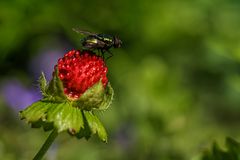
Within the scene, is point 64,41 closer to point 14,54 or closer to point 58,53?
point 58,53

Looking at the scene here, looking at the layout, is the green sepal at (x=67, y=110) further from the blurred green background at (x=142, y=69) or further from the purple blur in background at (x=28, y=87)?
the purple blur in background at (x=28, y=87)

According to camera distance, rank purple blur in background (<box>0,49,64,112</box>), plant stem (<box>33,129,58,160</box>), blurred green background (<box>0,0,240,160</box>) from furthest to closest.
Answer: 1. purple blur in background (<box>0,49,64,112</box>)
2. blurred green background (<box>0,0,240,160</box>)
3. plant stem (<box>33,129,58,160</box>)

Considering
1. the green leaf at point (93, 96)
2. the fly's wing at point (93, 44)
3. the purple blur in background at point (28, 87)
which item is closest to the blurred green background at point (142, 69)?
the purple blur in background at point (28, 87)

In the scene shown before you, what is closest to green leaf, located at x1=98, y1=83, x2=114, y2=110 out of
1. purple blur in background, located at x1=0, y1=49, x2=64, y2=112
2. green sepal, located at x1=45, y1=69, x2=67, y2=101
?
green sepal, located at x1=45, y1=69, x2=67, y2=101

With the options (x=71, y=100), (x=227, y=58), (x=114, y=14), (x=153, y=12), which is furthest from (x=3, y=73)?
(x=71, y=100)

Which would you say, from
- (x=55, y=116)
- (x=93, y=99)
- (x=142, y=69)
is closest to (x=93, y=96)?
(x=93, y=99)

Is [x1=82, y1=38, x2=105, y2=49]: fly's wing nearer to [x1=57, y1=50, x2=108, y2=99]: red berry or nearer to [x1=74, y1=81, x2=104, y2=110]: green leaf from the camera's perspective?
[x1=57, y1=50, x2=108, y2=99]: red berry
